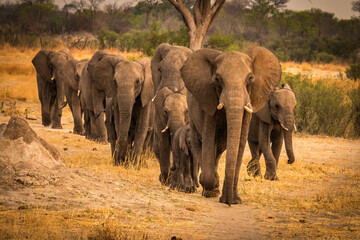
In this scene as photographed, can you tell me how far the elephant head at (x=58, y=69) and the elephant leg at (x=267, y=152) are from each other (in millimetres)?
8253

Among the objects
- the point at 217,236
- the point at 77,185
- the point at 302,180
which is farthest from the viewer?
the point at 302,180

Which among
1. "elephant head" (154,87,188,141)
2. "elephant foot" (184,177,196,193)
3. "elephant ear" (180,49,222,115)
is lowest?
"elephant foot" (184,177,196,193)

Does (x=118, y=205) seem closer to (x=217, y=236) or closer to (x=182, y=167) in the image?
(x=217, y=236)

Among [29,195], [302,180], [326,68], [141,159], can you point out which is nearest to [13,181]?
[29,195]

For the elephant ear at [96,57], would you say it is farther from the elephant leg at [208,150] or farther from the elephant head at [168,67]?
the elephant leg at [208,150]

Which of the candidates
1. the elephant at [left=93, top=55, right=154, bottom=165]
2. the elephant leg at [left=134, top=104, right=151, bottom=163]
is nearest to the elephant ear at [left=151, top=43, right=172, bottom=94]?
the elephant at [left=93, top=55, right=154, bottom=165]

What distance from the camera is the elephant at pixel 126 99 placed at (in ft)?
36.1

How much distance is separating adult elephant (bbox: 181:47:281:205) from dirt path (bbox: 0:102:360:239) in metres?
0.48

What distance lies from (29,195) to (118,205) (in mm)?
995

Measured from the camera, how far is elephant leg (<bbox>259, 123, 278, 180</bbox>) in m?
11.1

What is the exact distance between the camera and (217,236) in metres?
6.12

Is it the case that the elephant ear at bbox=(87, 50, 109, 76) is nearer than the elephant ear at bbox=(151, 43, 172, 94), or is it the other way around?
the elephant ear at bbox=(151, 43, 172, 94)

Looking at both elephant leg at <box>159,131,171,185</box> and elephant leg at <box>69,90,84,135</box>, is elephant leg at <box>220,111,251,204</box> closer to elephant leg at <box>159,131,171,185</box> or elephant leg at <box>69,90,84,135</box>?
elephant leg at <box>159,131,171,185</box>

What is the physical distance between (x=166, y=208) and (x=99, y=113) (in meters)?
7.46
